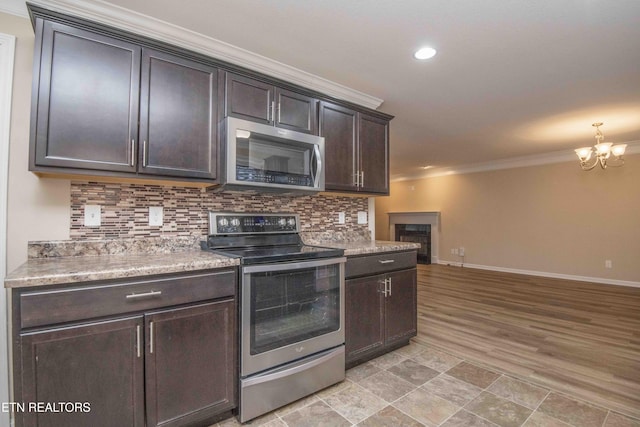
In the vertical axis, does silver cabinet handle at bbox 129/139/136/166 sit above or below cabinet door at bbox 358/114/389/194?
below

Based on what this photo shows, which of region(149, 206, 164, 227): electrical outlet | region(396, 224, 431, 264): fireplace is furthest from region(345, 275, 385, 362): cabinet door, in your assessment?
region(396, 224, 431, 264): fireplace

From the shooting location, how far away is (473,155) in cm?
592

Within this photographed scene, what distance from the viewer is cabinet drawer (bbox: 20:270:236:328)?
1202 mm

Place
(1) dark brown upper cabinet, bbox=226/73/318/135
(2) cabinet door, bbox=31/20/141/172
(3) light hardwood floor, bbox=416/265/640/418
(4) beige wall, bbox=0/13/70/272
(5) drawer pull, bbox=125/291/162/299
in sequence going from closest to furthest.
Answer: (5) drawer pull, bbox=125/291/162/299 → (2) cabinet door, bbox=31/20/141/172 → (4) beige wall, bbox=0/13/70/272 → (1) dark brown upper cabinet, bbox=226/73/318/135 → (3) light hardwood floor, bbox=416/265/640/418

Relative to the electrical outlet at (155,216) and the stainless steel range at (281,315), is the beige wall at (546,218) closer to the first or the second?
the stainless steel range at (281,315)

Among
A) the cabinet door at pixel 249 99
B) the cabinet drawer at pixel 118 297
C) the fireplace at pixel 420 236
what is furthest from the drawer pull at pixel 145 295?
the fireplace at pixel 420 236

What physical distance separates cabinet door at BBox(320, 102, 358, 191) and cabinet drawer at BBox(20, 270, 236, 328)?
1216mm

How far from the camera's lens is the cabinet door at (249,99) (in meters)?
2.00

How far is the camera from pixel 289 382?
181 cm

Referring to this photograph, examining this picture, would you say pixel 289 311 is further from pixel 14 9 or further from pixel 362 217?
pixel 14 9

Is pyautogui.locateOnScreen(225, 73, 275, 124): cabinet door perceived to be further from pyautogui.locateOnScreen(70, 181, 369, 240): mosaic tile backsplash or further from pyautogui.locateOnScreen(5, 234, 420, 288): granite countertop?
pyautogui.locateOnScreen(5, 234, 420, 288): granite countertop

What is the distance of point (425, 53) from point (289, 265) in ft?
6.00

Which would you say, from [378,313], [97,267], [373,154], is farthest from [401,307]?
[97,267]

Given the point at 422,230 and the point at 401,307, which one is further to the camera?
the point at 422,230
